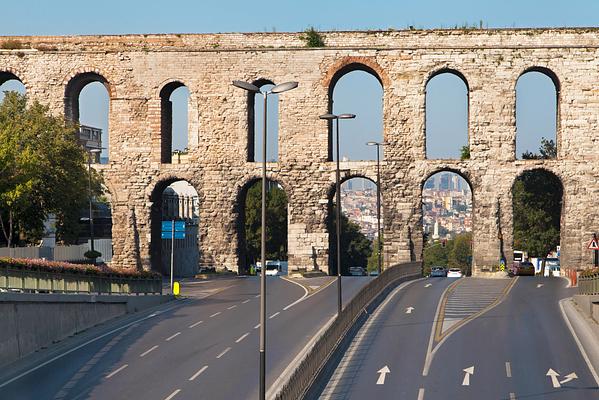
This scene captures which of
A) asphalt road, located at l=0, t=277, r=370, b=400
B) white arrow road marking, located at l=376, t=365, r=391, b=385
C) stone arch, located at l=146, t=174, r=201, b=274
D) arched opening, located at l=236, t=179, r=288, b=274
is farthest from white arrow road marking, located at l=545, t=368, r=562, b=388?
arched opening, located at l=236, t=179, r=288, b=274

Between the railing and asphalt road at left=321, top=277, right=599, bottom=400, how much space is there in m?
1.64

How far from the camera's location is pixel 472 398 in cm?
3416

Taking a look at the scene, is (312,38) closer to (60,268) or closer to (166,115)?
(166,115)

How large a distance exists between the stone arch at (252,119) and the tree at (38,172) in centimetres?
1415

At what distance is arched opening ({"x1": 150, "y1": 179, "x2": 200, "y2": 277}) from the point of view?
281ft

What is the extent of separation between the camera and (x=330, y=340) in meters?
41.0

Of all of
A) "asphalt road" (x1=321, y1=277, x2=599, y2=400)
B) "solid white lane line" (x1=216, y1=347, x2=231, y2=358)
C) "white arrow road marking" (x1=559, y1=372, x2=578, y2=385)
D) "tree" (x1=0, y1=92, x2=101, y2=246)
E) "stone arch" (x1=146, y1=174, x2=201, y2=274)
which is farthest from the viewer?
"stone arch" (x1=146, y1=174, x2=201, y2=274)

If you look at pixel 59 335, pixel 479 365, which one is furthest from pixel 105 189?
pixel 479 365

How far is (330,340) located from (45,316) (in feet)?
39.2

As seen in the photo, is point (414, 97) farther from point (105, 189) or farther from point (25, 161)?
point (25, 161)

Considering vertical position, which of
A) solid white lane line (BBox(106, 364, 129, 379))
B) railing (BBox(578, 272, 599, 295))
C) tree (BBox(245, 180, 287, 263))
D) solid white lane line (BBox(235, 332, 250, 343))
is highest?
tree (BBox(245, 180, 287, 263))

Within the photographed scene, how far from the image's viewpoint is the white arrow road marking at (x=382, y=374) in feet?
120

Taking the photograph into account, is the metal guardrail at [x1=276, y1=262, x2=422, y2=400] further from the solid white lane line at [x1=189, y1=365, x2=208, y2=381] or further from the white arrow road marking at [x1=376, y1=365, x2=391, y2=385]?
the solid white lane line at [x1=189, y1=365, x2=208, y2=381]

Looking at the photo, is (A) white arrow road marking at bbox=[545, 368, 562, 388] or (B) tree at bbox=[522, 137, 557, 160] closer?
(A) white arrow road marking at bbox=[545, 368, 562, 388]
